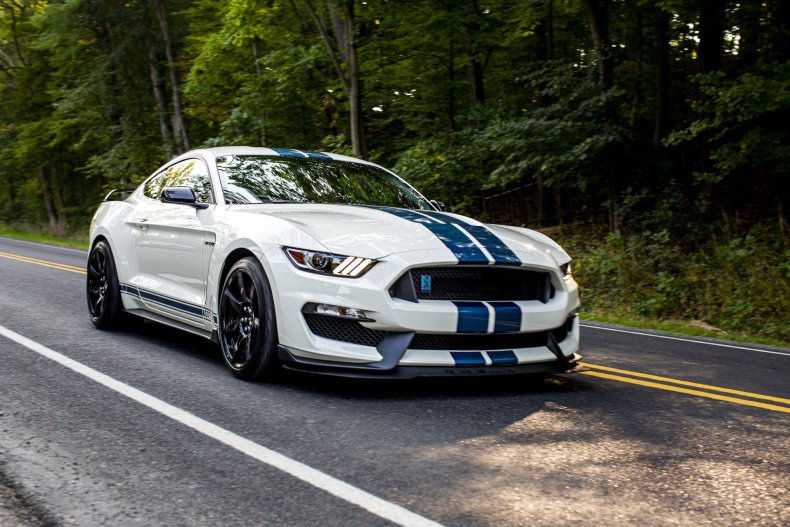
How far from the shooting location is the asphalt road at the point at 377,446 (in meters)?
3.21

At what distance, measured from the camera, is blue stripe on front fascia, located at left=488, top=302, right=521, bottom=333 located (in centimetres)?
504

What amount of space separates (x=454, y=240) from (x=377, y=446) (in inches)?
67.5

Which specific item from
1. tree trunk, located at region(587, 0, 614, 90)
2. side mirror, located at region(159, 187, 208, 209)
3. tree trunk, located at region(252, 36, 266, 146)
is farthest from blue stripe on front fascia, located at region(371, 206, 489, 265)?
tree trunk, located at region(252, 36, 266, 146)

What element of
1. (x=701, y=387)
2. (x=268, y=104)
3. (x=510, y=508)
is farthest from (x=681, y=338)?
(x=268, y=104)

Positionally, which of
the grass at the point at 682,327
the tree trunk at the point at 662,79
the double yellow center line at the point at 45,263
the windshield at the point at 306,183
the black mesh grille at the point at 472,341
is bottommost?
the grass at the point at 682,327

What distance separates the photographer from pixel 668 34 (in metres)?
21.2

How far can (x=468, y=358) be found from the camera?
4.96 meters

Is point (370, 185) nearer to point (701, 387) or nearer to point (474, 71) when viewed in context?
point (701, 387)

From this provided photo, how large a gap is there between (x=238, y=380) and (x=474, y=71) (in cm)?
1644

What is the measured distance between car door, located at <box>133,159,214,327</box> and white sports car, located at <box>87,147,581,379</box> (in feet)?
0.06

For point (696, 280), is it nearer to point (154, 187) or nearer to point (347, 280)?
point (154, 187)

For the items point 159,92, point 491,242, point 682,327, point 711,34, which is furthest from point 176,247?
point 159,92

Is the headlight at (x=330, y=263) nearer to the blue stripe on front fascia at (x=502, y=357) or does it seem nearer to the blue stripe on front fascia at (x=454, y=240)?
the blue stripe on front fascia at (x=454, y=240)

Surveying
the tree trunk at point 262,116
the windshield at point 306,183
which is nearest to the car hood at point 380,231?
the windshield at point 306,183
